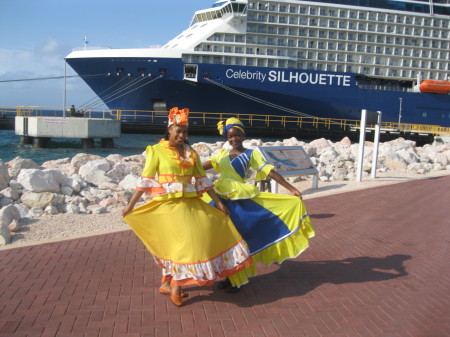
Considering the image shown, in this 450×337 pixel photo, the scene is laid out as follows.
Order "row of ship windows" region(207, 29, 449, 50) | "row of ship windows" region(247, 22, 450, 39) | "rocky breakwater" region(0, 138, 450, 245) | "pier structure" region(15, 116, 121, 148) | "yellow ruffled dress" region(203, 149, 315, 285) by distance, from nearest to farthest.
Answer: "yellow ruffled dress" region(203, 149, 315, 285), "rocky breakwater" region(0, 138, 450, 245), "pier structure" region(15, 116, 121, 148), "row of ship windows" region(207, 29, 449, 50), "row of ship windows" region(247, 22, 450, 39)

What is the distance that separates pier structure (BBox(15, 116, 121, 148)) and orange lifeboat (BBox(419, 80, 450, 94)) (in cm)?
2312

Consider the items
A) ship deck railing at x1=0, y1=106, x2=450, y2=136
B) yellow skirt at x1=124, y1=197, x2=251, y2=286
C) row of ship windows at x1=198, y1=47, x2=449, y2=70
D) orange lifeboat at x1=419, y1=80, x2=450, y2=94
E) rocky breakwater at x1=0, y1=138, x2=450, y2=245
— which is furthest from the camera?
Answer: orange lifeboat at x1=419, y1=80, x2=450, y2=94

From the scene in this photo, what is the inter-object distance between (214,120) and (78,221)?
24.0m

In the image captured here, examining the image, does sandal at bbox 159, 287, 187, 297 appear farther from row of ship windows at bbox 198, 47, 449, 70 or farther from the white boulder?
row of ship windows at bbox 198, 47, 449, 70

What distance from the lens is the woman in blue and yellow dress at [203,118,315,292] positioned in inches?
152

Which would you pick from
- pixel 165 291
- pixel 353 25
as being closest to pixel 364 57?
pixel 353 25

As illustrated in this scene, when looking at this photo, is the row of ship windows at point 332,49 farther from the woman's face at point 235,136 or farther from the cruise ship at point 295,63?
the woman's face at point 235,136

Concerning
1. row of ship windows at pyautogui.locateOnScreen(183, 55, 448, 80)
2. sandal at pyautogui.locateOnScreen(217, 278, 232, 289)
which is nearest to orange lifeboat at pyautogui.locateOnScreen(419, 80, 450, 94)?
row of ship windows at pyautogui.locateOnScreen(183, 55, 448, 80)

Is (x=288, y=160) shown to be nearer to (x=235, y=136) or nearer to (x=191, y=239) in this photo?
(x=235, y=136)

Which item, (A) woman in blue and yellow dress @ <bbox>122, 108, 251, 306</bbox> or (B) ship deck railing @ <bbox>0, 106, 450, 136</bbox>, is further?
(B) ship deck railing @ <bbox>0, 106, 450, 136</bbox>

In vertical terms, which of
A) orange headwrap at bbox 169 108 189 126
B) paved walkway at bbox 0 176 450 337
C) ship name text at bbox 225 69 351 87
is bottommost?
paved walkway at bbox 0 176 450 337

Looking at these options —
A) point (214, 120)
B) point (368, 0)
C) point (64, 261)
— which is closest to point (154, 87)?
point (214, 120)

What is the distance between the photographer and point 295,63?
3375cm

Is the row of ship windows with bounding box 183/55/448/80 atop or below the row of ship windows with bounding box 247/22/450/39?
below
